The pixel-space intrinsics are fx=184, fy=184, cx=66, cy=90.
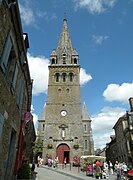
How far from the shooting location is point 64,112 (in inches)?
1316

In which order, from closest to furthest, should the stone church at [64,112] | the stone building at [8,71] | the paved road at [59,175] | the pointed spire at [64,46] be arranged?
the stone building at [8,71] < the paved road at [59,175] < the stone church at [64,112] < the pointed spire at [64,46]

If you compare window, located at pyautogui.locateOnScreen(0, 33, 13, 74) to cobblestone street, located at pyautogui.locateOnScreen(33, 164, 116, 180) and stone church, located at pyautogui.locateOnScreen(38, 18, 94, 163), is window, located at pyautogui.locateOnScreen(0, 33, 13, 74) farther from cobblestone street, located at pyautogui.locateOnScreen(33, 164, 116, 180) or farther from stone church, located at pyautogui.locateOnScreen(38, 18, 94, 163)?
stone church, located at pyautogui.locateOnScreen(38, 18, 94, 163)

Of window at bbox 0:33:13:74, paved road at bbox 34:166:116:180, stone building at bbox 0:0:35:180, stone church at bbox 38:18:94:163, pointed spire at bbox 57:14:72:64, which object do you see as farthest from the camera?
pointed spire at bbox 57:14:72:64

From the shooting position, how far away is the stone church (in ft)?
101

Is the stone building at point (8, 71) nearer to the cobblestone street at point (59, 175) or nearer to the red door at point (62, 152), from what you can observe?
the cobblestone street at point (59, 175)

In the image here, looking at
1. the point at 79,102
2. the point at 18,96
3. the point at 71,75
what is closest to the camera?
the point at 18,96

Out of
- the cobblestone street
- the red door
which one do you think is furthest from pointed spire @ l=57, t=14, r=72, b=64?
the cobblestone street

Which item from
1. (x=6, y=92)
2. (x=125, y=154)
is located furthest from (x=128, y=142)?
(x=6, y=92)

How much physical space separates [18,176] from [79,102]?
1002 inches

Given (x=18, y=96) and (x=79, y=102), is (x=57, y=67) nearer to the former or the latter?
(x=79, y=102)

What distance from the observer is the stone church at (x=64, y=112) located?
30875mm

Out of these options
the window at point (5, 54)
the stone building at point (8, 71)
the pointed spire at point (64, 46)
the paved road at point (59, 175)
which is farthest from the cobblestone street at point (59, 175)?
the pointed spire at point (64, 46)

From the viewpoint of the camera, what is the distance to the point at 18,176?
8906 mm

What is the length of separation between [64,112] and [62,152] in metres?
6.92
